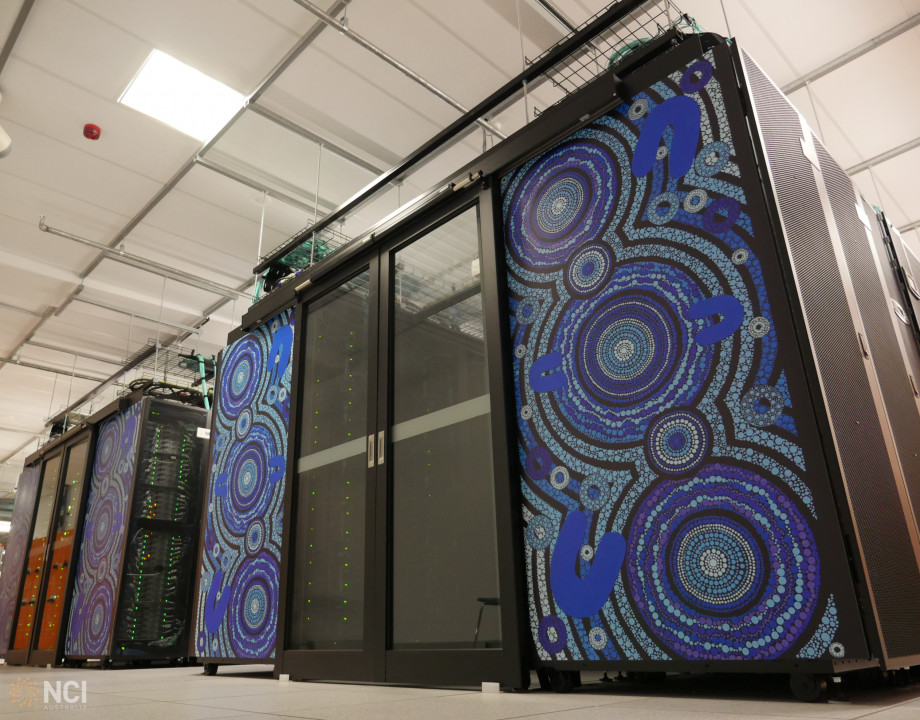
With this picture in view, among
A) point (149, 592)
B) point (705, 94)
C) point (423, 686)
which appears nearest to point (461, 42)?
point (705, 94)

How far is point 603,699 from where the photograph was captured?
177 centimetres

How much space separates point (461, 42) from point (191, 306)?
5.03m

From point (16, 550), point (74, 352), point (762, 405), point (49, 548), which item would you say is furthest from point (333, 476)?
point (74, 352)

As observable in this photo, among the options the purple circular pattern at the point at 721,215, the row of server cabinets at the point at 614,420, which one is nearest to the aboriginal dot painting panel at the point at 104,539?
the row of server cabinets at the point at 614,420

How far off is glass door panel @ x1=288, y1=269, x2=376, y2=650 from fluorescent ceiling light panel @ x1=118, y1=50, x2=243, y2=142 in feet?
7.15

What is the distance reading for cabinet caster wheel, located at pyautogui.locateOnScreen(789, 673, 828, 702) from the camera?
1495mm

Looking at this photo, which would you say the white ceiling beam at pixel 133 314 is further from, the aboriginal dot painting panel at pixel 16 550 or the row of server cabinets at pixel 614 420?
the row of server cabinets at pixel 614 420

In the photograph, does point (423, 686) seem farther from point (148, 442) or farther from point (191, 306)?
point (191, 306)

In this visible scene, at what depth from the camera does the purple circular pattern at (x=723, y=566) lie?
5.16ft

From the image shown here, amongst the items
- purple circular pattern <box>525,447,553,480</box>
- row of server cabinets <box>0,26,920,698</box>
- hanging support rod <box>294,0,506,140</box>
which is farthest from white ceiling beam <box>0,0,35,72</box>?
purple circular pattern <box>525,447,553,480</box>

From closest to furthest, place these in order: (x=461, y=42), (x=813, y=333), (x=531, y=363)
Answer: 1. (x=813, y=333)
2. (x=531, y=363)
3. (x=461, y=42)

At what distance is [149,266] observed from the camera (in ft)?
21.9

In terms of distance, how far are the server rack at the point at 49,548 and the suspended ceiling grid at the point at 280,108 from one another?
186 centimetres

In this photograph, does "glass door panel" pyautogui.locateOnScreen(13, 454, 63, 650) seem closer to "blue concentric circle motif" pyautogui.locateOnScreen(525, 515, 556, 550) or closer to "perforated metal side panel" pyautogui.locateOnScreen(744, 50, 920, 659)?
"blue concentric circle motif" pyautogui.locateOnScreen(525, 515, 556, 550)
